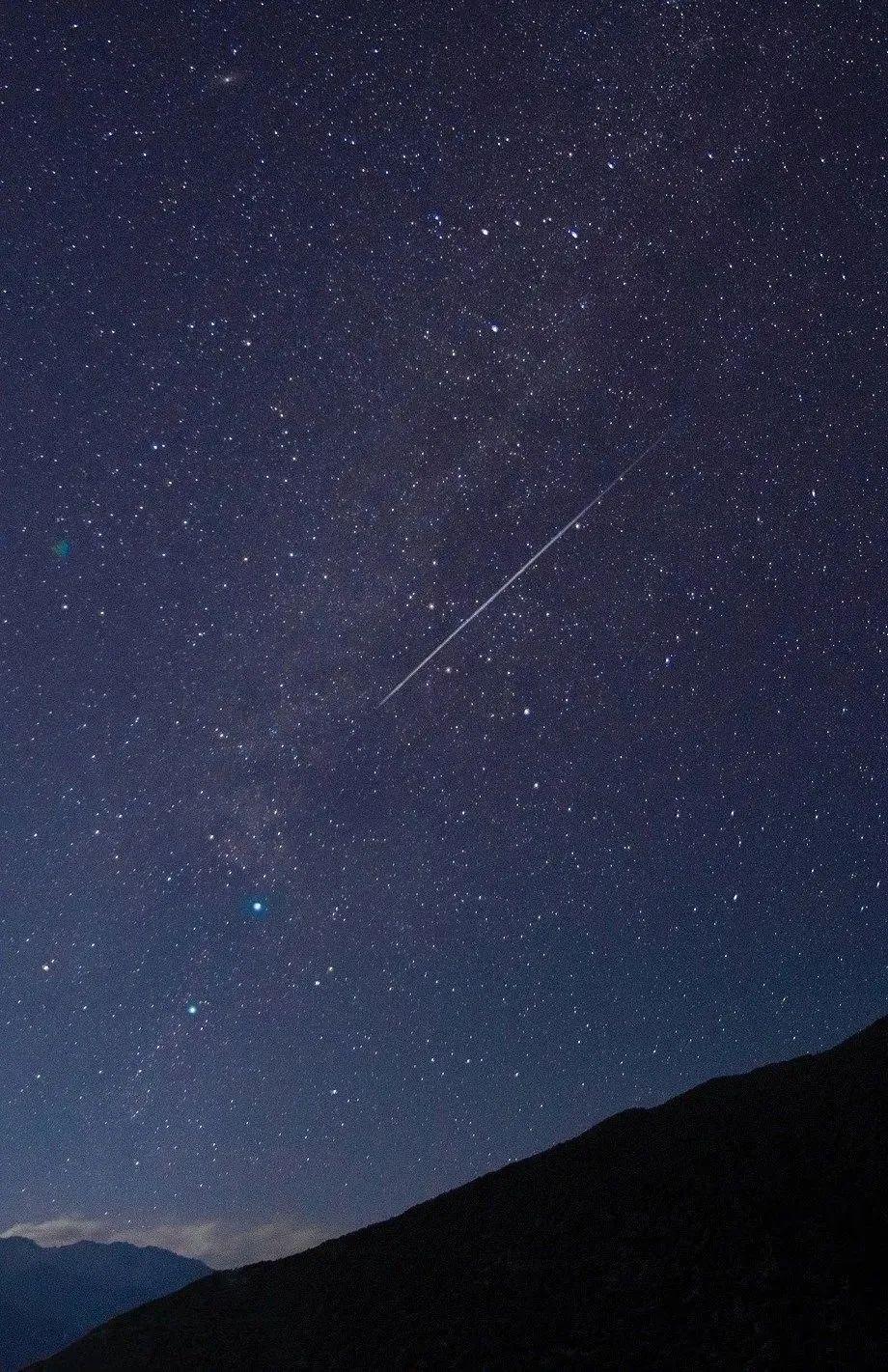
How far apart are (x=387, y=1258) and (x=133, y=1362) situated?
520 centimetres

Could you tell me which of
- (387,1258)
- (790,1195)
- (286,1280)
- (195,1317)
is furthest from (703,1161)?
A: (195,1317)

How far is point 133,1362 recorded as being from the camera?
16.5 meters

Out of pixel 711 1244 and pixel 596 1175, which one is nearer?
pixel 711 1244

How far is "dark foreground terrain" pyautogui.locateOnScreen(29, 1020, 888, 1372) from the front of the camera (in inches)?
456

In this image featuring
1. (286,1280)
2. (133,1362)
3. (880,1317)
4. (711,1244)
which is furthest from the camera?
(286,1280)

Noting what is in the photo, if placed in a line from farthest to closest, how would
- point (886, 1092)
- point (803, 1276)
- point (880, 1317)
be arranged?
point (886, 1092)
point (803, 1276)
point (880, 1317)

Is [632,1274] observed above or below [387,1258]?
below

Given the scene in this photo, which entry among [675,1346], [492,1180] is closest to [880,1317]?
[675,1346]

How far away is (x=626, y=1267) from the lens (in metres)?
13.5

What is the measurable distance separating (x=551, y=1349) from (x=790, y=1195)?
456cm

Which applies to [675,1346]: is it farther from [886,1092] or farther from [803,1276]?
[886,1092]

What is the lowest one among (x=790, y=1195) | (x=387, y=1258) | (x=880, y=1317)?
(x=880, y=1317)

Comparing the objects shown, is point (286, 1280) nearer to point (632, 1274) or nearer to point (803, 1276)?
point (632, 1274)

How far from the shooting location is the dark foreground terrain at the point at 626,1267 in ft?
38.0
